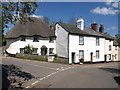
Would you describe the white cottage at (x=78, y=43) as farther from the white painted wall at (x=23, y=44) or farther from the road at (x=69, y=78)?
the road at (x=69, y=78)

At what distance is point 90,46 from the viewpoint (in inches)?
1716

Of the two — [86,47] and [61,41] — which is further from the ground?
[61,41]

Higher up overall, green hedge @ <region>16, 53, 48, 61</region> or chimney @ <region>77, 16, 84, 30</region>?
chimney @ <region>77, 16, 84, 30</region>

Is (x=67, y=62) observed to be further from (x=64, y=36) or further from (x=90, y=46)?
(x=90, y=46)

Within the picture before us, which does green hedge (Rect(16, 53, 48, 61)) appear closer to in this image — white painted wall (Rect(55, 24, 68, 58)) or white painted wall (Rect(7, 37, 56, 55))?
white painted wall (Rect(7, 37, 56, 55))

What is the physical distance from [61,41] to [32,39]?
6.07m

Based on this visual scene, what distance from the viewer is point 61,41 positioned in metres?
41.5

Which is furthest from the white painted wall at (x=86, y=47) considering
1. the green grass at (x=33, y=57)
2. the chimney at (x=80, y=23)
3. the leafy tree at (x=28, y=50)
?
the leafy tree at (x=28, y=50)

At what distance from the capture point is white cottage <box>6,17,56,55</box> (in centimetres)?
4225

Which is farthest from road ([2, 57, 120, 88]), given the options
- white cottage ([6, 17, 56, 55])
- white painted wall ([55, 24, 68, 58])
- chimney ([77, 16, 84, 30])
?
chimney ([77, 16, 84, 30])

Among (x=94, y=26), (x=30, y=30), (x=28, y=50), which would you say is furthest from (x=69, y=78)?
(x=94, y=26)

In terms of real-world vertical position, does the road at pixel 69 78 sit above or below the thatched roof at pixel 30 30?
below

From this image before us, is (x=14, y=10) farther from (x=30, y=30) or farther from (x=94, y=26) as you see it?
(x=94, y=26)

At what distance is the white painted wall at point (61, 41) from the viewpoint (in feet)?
131
